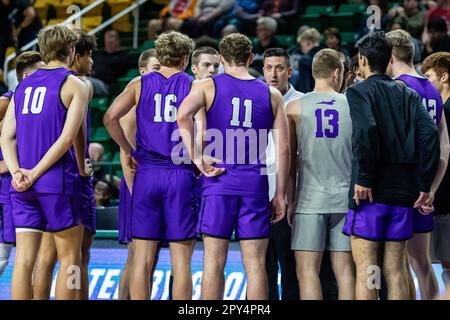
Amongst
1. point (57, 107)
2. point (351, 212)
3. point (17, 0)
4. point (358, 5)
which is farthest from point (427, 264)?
Answer: point (17, 0)

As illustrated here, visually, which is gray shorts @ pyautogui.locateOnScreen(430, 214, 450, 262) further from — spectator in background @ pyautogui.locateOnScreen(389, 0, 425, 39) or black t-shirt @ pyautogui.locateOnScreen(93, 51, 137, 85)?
black t-shirt @ pyautogui.locateOnScreen(93, 51, 137, 85)

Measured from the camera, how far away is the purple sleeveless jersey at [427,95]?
595 centimetres

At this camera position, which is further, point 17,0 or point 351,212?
point 17,0

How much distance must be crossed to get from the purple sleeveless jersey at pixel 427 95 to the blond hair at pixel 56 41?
88.1 inches

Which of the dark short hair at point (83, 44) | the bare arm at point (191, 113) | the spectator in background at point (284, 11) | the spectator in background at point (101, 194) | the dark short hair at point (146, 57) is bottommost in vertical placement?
the spectator in background at point (101, 194)

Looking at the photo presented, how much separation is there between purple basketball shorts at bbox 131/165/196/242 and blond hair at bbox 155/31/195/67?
728mm

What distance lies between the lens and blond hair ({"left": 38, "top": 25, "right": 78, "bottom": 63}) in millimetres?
5453

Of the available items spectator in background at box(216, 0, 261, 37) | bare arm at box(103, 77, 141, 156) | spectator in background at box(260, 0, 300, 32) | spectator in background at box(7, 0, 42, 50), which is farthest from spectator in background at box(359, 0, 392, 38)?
bare arm at box(103, 77, 141, 156)

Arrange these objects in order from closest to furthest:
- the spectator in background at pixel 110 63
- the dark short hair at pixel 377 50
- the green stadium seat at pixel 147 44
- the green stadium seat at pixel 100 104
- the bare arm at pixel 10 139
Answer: the dark short hair at pixel 377 50 < the bare arm at pixel 10 139 < the green stadium seat at pixel 100 104 < the spectator in background at pixel 110 63 < the green stadium seat at pixel 147 44

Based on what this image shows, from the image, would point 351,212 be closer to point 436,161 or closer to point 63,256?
point 436,161

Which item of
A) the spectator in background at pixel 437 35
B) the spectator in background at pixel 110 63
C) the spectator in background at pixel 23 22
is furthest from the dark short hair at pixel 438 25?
the spectator in background at pixel 23 22

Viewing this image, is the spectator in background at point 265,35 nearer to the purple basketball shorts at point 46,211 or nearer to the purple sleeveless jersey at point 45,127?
the purple sleeveless jersey at point 45,127
